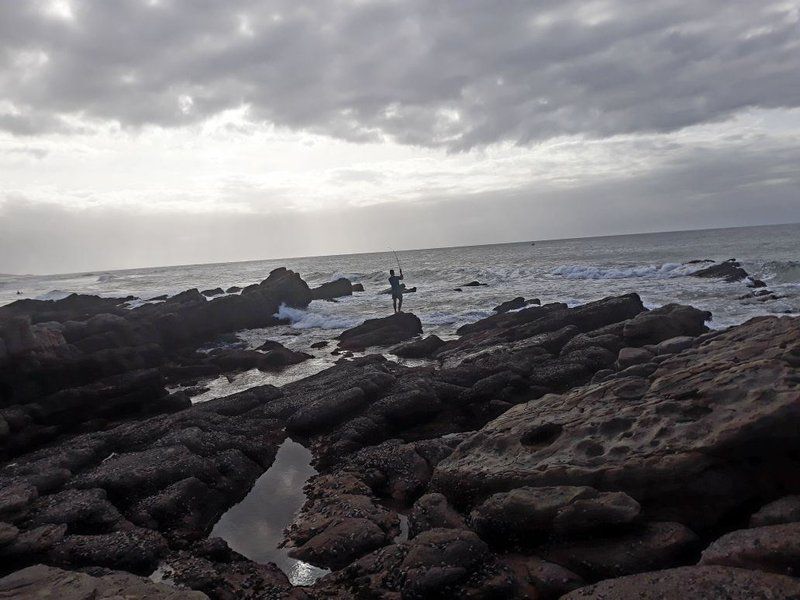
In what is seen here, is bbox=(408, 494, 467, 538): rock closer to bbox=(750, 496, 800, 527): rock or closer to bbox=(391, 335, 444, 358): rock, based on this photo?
bbox=(750, 496, 800, 527): rock

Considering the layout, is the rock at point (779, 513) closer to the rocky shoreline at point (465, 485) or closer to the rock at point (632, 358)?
the rocky shoreline at point (465, 485)

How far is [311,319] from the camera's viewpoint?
37.6 m

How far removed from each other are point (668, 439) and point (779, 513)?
1.64 meters

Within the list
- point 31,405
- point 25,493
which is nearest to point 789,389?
point 25,493

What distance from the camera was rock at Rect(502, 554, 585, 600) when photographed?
5.76m

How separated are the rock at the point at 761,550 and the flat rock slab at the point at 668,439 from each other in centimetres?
109

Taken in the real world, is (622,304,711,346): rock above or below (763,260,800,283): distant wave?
above

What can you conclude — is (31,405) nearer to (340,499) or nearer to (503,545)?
(340,499)

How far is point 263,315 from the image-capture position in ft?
128

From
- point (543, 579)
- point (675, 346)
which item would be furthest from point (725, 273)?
point (543, 579)

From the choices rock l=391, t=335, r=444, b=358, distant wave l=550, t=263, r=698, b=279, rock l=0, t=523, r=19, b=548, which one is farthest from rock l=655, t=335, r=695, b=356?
distant wave l=550, t=263, r=698, b=279

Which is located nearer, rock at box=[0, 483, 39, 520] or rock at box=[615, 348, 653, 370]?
rock at box=[0, 483, 39, 520]

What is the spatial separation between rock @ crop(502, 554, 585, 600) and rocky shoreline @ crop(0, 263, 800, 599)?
0.08 ft

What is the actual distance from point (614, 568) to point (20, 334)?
73.8 ft
